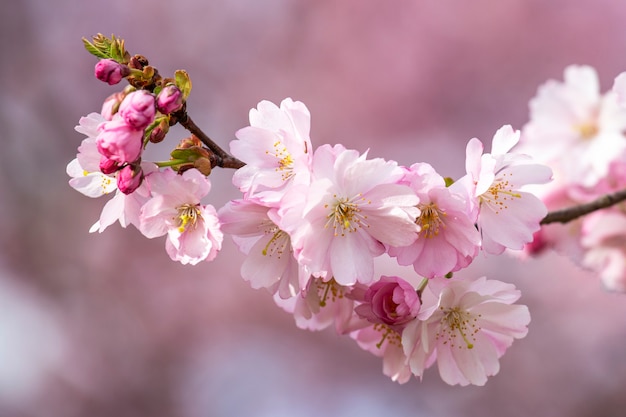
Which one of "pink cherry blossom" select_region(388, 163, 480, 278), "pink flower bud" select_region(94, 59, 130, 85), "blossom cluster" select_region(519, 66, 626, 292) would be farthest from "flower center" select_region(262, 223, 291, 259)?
"blossom cluster" select_region(519, 66, 626, 292)

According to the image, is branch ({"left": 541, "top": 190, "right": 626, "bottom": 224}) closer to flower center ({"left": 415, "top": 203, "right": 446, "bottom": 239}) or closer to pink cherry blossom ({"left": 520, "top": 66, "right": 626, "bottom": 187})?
pink cherry blossom ({"left": 520, "top": 66, "right": 626, "bottom": 187})

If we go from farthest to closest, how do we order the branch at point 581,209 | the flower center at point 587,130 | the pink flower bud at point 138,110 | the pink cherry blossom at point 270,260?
the flower center at point 587,130, the branch at point 581,209, the pink cherry blossom at point 270,260, the pink flower bud at point 138,110

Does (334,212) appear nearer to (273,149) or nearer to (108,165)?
(273,149)

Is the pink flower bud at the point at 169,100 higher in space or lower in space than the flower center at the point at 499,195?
higher

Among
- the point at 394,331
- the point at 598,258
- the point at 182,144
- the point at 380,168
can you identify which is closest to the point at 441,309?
the point at 394,331

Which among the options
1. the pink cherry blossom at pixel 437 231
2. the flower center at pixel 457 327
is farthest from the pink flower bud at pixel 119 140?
the flower center at pixel 457 327

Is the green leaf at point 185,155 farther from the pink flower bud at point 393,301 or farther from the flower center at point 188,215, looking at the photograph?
the pink flower bud at point 393,301

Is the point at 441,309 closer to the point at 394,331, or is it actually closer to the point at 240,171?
the point at 394,331
